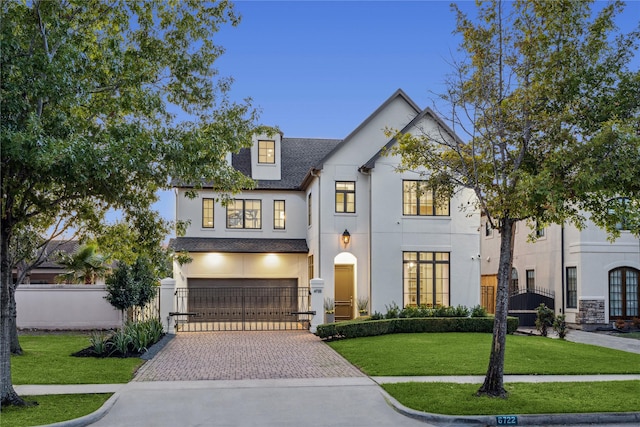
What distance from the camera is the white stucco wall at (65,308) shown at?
2325 centimetres

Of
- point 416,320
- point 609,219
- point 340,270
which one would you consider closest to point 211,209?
point 340,270

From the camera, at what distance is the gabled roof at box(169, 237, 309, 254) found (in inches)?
1060

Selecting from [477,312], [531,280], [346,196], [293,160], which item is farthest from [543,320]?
[293,160]

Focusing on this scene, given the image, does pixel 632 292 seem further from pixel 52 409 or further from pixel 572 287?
pixel 52 409

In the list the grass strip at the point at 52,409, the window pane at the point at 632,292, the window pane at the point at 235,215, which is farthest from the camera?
the window pane at the point at 235,215

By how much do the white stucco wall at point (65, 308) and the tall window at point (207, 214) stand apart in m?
6.14

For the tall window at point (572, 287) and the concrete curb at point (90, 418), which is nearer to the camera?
the concrete curb at point (90, 418)

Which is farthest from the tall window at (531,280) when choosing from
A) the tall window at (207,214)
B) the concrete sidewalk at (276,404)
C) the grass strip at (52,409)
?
the grass strip at (52,409)

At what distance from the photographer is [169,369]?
46.5 feet

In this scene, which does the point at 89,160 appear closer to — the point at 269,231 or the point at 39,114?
the point at 39,114

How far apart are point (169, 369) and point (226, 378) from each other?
1.97 m

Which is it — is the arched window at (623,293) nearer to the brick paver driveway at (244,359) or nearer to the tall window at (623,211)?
the brick paver driveway at (244,359)

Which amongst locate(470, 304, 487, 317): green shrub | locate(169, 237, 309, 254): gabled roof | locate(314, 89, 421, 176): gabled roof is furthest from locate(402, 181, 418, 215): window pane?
locate(169, 237, 309, 254): gabled roof

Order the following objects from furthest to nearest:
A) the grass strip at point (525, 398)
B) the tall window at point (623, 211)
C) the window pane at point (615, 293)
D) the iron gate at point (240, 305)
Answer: the iron gate at point (240, 305)
the window pane at point (615, 293)
the tall window at point (623, 211)
the grass strip at point (525, 398)
